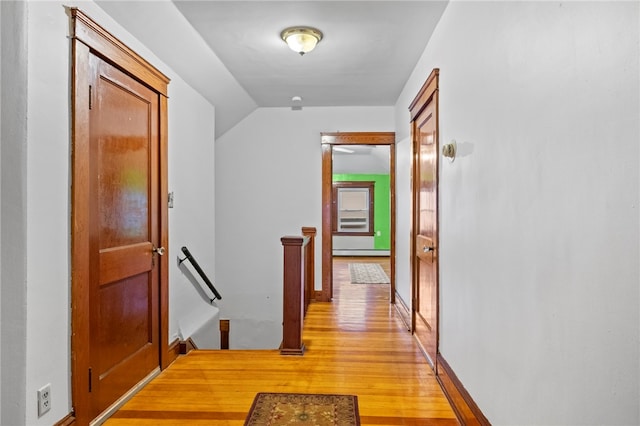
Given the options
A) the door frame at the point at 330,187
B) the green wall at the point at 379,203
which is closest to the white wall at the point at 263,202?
the door frame at the point at 330,187

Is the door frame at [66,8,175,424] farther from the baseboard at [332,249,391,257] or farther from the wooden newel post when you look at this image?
the baseboard at [332,249,391,257]

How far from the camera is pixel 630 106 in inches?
36.3

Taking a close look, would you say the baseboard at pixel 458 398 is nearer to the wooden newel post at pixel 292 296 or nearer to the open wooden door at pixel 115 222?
the wooden newel post at pixel 292 296

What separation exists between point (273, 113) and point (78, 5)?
11.0 feet

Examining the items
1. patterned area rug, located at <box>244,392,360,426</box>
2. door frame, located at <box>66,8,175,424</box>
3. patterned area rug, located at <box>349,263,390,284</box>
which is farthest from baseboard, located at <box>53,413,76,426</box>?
patterned area rug, located at <box>349,263,390,284</box>

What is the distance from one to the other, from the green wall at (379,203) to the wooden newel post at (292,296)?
25.3 ft

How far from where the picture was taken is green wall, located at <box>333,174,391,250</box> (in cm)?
1080

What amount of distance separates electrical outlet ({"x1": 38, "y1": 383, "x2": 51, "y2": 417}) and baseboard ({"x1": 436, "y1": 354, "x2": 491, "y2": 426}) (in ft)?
6.64

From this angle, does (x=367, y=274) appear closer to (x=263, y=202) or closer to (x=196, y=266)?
(x=263, y=202)

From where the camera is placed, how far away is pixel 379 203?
10898mm

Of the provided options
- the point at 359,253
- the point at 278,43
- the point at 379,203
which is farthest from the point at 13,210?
the point at 379,203

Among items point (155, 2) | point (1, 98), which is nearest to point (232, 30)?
point (155, 2)

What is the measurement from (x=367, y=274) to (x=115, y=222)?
5.68 metres

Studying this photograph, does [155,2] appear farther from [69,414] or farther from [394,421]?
[394,421]
